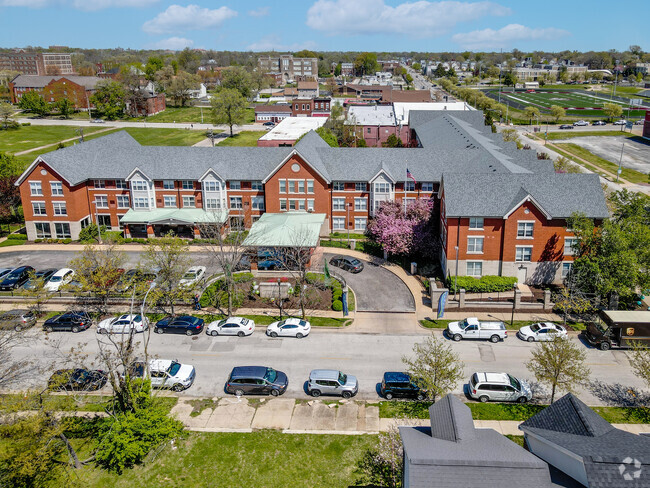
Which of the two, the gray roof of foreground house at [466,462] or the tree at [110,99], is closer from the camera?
the gray roof of foreground house at [466,462]

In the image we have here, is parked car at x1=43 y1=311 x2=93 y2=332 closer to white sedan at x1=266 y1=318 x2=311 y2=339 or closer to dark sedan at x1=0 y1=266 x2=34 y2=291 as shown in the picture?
dark sedan at x1=0 y1=266 x2=34 y2=291

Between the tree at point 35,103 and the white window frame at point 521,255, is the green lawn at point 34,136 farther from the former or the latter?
the white window frame at point 521,255

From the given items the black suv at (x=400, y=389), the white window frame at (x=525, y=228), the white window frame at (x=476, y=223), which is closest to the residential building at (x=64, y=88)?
the white window frame at (x=476, y=223)

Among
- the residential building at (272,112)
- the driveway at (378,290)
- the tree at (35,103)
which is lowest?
the driveway at (378,290)

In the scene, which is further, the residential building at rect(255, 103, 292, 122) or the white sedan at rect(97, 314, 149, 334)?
the residential building at rect(255, 103, 292, 122)

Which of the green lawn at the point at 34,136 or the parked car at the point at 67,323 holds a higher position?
the green lawn at the point at 34,136

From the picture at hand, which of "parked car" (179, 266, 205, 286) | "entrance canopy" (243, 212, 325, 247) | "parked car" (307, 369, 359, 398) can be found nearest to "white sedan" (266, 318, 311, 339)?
"parked car" (307, 369, 359, 398)

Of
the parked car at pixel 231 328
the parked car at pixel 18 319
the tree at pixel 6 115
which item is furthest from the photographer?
the tree at pixel 6 115
